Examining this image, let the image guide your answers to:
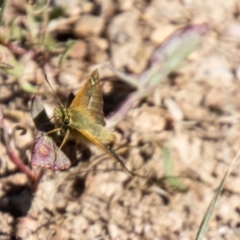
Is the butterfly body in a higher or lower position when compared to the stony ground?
higher

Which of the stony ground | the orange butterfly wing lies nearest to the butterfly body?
the orange butterfly wing

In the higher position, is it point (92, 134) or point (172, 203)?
point (92, 134)

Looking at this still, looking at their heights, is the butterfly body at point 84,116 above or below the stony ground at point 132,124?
above

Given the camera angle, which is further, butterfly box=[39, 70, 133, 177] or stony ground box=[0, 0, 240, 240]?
stony ground box=[0, 0, 240, 240]

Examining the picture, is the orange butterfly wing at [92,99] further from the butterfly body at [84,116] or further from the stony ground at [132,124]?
the stony ground at [132,124]

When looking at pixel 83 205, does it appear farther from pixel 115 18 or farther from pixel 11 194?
pixel 115 18

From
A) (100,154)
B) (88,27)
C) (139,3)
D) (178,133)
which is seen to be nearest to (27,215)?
(100,154)

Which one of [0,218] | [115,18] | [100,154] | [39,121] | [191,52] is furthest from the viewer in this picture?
[115,18]

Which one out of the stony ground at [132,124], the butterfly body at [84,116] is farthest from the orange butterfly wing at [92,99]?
the stony ground at [132,124]

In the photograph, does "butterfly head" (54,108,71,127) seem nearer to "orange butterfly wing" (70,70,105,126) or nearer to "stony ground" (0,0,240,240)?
"orange butterfly wing" (70,70,105,126)
